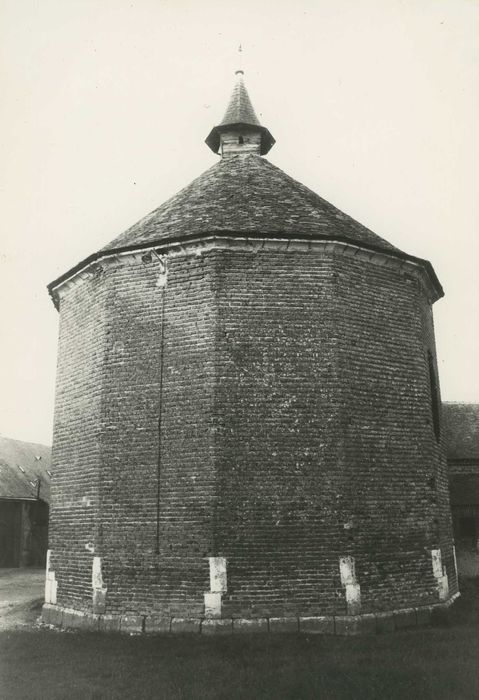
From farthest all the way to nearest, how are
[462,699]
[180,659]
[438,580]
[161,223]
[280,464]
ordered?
[161,223] < [438,580] < [280,464] < [180,659] < [462,699]

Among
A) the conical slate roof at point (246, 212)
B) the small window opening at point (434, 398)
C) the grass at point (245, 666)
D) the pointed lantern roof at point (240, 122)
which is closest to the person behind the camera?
the grass at point (245, 666)

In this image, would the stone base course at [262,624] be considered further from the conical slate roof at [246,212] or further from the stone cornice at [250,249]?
the conical slate roof at [246,212]

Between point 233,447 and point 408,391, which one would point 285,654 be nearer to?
point 233,447

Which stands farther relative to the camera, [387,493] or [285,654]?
[387,493]

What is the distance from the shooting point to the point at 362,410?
1108 cm

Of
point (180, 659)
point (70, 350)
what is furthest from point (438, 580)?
point (70, 350)

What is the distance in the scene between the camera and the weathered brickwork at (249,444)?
10102 millimetres

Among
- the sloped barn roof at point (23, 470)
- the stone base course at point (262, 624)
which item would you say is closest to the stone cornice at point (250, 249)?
the stone base course at point (262, 624)

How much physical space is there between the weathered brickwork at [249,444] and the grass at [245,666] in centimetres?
84

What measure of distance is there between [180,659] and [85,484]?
4.17 metres

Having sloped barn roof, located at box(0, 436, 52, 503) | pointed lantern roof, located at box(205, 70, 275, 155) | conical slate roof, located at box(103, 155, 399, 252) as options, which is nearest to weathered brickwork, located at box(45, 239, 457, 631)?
conical slate roof, located at box(103, 155, 399, 252)

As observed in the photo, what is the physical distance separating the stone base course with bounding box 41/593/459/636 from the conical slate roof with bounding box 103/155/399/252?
22.7ft

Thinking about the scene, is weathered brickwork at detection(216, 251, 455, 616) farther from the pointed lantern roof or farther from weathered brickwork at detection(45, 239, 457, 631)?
the pointed lantern roof

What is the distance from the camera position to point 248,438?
10.5m
